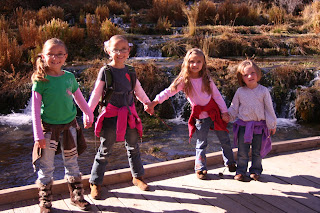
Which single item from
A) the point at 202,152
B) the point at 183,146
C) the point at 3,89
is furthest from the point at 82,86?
the point at 202,152

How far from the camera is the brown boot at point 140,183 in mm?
3502

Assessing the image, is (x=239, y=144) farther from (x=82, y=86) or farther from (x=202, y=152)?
(x=82, y=86)

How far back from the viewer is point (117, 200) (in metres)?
3.29

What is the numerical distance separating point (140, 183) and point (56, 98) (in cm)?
114

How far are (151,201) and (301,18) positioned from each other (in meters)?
15.9

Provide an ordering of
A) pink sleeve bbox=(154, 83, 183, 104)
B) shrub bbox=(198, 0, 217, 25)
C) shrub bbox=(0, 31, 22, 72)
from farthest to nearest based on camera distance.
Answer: shrub bbox=(198, 0, 217, 25) → shrub bbox=(0, 31, 22, 72) → pink sleeve bbox=(154, 83, 183, 104)

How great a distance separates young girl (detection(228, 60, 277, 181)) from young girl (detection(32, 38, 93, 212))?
1.62 metres

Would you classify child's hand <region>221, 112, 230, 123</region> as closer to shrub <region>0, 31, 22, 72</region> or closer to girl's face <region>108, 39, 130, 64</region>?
girl's face <region>108, 39, 130, 64</region>

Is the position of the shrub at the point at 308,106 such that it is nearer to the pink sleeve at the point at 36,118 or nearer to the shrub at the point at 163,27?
the pink sleeve at the point at 36,118

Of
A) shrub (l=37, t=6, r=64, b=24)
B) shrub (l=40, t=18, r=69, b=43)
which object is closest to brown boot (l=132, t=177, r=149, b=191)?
shrub (l=40, t=18, r=69, b=43)

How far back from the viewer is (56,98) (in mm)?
3072

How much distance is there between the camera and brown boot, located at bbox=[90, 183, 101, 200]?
332cm

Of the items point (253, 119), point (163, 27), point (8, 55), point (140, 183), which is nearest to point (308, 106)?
point (253, 119)

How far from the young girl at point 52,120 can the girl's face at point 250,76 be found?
67.0 inches
